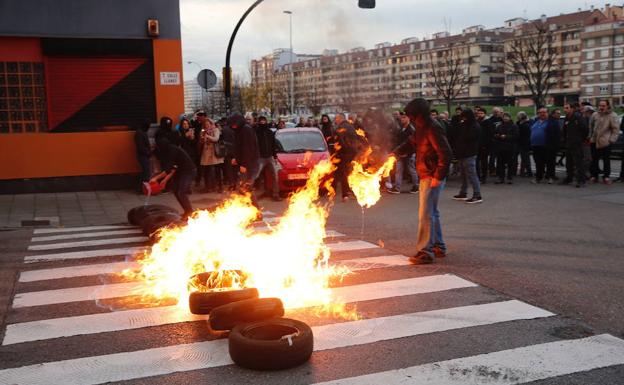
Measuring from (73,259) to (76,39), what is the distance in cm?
1007

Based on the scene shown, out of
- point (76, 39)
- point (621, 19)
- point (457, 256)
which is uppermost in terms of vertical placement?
point (621, 19)

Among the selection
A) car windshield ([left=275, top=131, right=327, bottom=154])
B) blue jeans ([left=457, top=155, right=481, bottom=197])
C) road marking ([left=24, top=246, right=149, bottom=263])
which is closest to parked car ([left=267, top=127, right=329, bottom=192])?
car windshield ([left=275, top=131, right=327, bottom=154])

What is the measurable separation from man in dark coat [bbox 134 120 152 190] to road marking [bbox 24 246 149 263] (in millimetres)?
7415

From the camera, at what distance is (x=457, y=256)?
8.16 metres

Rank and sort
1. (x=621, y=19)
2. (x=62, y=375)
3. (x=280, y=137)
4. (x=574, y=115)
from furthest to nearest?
(x=621, y=19) < (x=280, y=137) < (x=574, y=115) < (x=62, y=375)

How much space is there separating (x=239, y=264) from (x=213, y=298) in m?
1.28

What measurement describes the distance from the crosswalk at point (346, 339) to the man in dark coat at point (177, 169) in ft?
11.7

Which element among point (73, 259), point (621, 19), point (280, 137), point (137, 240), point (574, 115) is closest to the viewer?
point (73, 259)

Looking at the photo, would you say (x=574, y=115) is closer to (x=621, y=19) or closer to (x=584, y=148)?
(x=584, y=148)

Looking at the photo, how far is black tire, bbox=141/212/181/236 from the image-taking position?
968 centimetres

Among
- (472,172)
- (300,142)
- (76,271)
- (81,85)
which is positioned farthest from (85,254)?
(81,85)

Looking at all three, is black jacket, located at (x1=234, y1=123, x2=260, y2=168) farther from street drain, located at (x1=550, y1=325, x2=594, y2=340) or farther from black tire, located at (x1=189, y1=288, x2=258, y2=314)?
street drain, located at (x1=550, y1=325, x2=594, y2=340)

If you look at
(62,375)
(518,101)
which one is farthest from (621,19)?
(62,375)

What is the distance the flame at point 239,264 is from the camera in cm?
621
